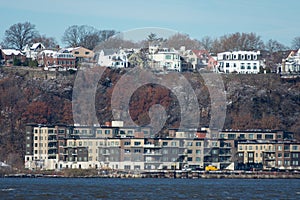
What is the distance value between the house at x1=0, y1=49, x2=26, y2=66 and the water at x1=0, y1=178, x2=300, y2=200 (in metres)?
46.4

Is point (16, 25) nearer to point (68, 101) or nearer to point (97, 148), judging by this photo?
point (68, 101)

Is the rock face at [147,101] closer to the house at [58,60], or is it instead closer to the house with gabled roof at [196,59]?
the house at [58,60]

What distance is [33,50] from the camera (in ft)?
414

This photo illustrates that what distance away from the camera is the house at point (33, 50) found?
12356cm

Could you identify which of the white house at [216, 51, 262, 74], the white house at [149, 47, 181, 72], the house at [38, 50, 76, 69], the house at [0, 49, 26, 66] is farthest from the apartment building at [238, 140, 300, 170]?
the house at [0, 49, 26, 66]

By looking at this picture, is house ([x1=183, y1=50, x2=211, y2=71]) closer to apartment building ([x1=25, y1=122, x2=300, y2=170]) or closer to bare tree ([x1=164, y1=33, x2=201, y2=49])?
bare tree ([x1=164, y1=33, x2=201, y2=49])

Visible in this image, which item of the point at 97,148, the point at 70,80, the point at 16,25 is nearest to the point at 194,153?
the point at 97,148

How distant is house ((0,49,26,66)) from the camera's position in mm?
117438

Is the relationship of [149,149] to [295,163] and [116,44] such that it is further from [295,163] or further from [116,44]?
[116,44]

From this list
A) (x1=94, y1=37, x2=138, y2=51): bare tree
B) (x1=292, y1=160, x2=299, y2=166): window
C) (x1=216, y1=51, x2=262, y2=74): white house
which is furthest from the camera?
(x1=94, y1=37, x2=138, y2=51): bare tree

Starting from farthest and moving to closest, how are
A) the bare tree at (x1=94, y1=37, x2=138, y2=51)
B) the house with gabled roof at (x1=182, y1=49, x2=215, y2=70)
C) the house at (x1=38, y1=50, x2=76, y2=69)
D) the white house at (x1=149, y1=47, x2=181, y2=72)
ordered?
the bare tree at (x1=94, y1=37, x2=138, y2=51)
the house with gabled roof at (x1=182, y1=49, x2=215, y2=70)
the house at (x1=38, y1=50, x2=76, y2=69)
the white house at (x1=149, y1=47, x2=181, y2=72)

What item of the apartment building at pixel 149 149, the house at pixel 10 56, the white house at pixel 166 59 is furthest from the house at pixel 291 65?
the house at pixel 10 56

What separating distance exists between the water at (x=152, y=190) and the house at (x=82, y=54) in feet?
153

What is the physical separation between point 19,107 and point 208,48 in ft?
149
